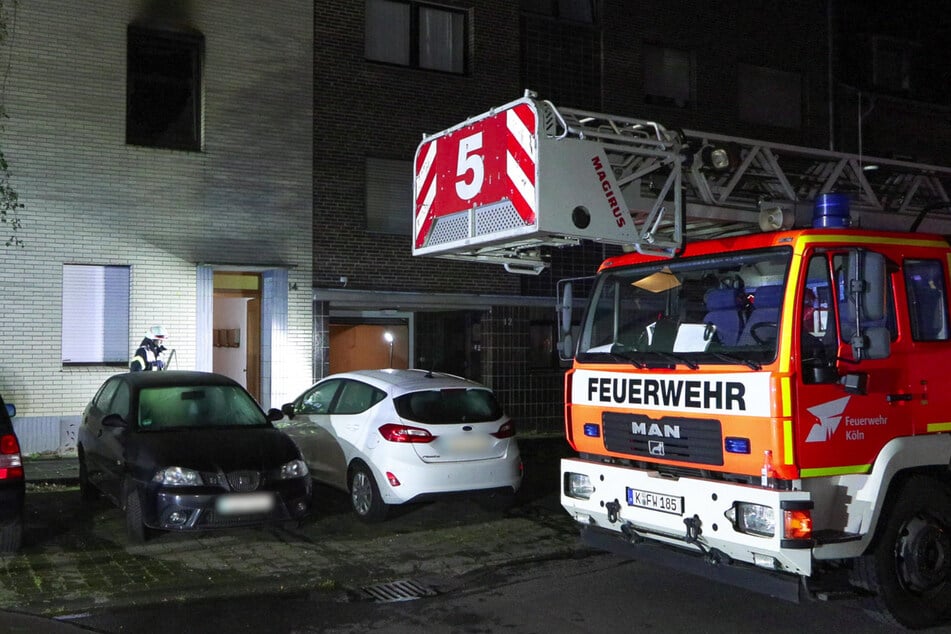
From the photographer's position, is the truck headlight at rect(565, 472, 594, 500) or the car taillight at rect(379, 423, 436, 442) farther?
the car taillight at rect(379, 423, 436, 442)

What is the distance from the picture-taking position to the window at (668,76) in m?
18.7

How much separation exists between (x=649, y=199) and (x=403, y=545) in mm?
4115

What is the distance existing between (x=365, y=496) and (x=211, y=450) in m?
1.80

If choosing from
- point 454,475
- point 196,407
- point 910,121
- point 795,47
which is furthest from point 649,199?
point 910,121

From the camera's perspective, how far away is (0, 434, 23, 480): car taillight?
24.5 feet

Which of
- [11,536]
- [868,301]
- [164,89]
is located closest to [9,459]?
[11,536]

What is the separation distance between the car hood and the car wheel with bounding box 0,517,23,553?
3.39 ft

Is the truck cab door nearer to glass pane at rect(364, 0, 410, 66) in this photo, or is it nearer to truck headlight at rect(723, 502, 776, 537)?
truck headlight at rect(723, 502, 776, 537)

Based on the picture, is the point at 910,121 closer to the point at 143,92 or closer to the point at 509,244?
the point at 143,92

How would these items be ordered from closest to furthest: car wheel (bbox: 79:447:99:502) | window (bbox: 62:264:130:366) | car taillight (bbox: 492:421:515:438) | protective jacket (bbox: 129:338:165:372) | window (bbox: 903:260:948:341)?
window (bbox: 903:260:948:341)
car taillight (bbox: 492:421:515:438)
car wheel (bbox: 79:447:99:502)
protective jacket (bbox: 129:338:165:372)
window (bbox: 62:264:130:366)

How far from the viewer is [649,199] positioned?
6.49 metres

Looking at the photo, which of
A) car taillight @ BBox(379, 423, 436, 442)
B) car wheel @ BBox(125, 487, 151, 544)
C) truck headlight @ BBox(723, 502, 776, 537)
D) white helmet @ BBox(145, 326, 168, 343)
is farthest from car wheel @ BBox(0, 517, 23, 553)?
white helmet @ BBox(145, 326, 168, 343)

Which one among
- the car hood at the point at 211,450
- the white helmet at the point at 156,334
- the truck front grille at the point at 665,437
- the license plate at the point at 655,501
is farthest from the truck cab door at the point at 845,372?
the white helmet at the point at 156,334

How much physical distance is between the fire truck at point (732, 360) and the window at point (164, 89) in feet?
28.6
